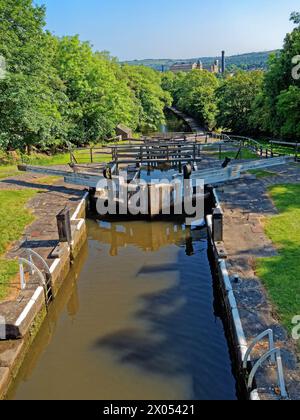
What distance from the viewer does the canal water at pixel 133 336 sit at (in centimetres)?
574

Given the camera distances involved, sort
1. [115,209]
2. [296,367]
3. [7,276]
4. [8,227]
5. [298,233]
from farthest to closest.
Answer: [115,209]
[8,227]
[298,233]
[7,276]
[296,367]

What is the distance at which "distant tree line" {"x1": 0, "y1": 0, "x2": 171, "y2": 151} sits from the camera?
16.2 m

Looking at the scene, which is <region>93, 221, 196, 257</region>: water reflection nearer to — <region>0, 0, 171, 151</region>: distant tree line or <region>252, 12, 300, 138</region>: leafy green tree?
<region>0, 0, 171, 151</region>: distant tree line

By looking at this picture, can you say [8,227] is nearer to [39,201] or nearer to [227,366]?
[39,201]

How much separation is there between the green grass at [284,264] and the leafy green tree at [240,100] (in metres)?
24.8

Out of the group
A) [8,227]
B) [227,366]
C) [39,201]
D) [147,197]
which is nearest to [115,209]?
[147,197]

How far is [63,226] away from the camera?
9.41 meters

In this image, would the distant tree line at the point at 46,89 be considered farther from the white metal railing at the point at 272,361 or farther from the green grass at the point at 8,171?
the white metal railing at the point at 272,361

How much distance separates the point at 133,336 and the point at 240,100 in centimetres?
3149

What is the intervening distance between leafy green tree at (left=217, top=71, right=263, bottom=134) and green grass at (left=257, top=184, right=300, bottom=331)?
24.8 m

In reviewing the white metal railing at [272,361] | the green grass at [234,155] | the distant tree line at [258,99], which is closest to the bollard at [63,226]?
the white metal railing at [272,361]

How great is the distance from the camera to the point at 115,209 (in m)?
13.6

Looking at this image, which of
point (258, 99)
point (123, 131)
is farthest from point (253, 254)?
point (123, 131)

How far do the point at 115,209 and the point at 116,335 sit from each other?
7089mm
